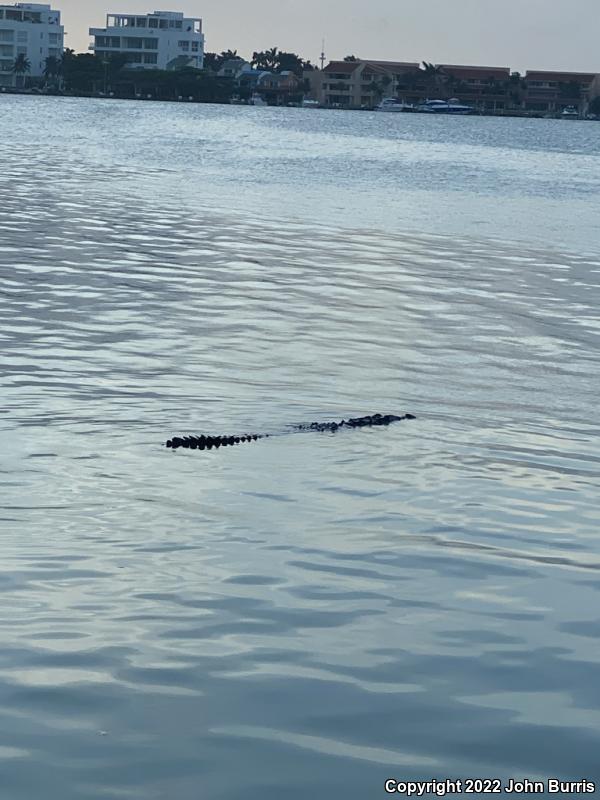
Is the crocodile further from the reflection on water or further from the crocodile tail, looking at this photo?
the reflection on water

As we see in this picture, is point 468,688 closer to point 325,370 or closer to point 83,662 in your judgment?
point 83,662

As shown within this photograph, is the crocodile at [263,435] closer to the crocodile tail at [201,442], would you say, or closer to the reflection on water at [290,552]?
the crocodile tail at [201,442]

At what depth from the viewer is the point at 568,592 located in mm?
9641

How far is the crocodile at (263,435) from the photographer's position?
43.2ft

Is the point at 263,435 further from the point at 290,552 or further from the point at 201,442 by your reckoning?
the point at 290,552

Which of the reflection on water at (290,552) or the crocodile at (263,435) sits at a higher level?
the crocodile at (263,435)

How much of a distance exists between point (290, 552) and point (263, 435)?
3.78 m

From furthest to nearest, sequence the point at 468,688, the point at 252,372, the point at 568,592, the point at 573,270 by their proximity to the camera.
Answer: the point at 573,270, the point at 252,372, the point at 568,592, the point at 468,688

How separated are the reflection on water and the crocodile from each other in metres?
0.22

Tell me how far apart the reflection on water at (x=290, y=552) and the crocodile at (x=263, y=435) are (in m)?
0.22

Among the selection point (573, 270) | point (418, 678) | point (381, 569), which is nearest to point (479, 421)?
point (381, 569)

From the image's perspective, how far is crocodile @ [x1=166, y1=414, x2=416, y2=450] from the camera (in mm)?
13164

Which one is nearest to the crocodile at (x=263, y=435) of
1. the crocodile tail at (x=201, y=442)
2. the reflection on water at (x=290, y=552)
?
the crocodile tail at (x=201, y=442)

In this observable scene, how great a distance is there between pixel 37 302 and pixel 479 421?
31.4 feet
